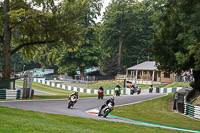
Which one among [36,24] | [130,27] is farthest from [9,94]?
[130,27]

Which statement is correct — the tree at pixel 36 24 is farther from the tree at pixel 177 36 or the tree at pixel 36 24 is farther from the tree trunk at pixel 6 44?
the tree at pixel 177 36

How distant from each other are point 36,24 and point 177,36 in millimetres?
13725

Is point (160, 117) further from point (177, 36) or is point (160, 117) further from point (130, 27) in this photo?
point (130, 27)

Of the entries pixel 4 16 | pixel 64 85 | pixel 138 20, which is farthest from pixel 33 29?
pixel 138 20

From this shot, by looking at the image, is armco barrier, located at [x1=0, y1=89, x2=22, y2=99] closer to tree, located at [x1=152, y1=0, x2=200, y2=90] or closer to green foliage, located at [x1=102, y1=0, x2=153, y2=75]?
tree, located at [x1=152, y1=0, x2=200, y2=90]

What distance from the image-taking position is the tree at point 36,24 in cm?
2731

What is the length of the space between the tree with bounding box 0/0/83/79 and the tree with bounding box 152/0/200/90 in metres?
8.87

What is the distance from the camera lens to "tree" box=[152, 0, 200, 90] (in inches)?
800

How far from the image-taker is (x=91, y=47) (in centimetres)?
6556

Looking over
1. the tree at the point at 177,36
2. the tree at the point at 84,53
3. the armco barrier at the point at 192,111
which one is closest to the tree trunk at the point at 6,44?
the tree at the point at 177,36

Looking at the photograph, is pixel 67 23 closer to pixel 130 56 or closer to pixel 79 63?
pixel 79 63

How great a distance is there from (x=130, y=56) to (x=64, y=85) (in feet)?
97.1

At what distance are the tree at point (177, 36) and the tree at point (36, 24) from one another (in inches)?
349

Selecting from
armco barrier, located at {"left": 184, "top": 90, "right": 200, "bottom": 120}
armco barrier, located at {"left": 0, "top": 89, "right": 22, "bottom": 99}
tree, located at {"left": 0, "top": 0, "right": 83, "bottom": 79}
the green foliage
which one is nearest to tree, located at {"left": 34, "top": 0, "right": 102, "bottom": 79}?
the green foliage
